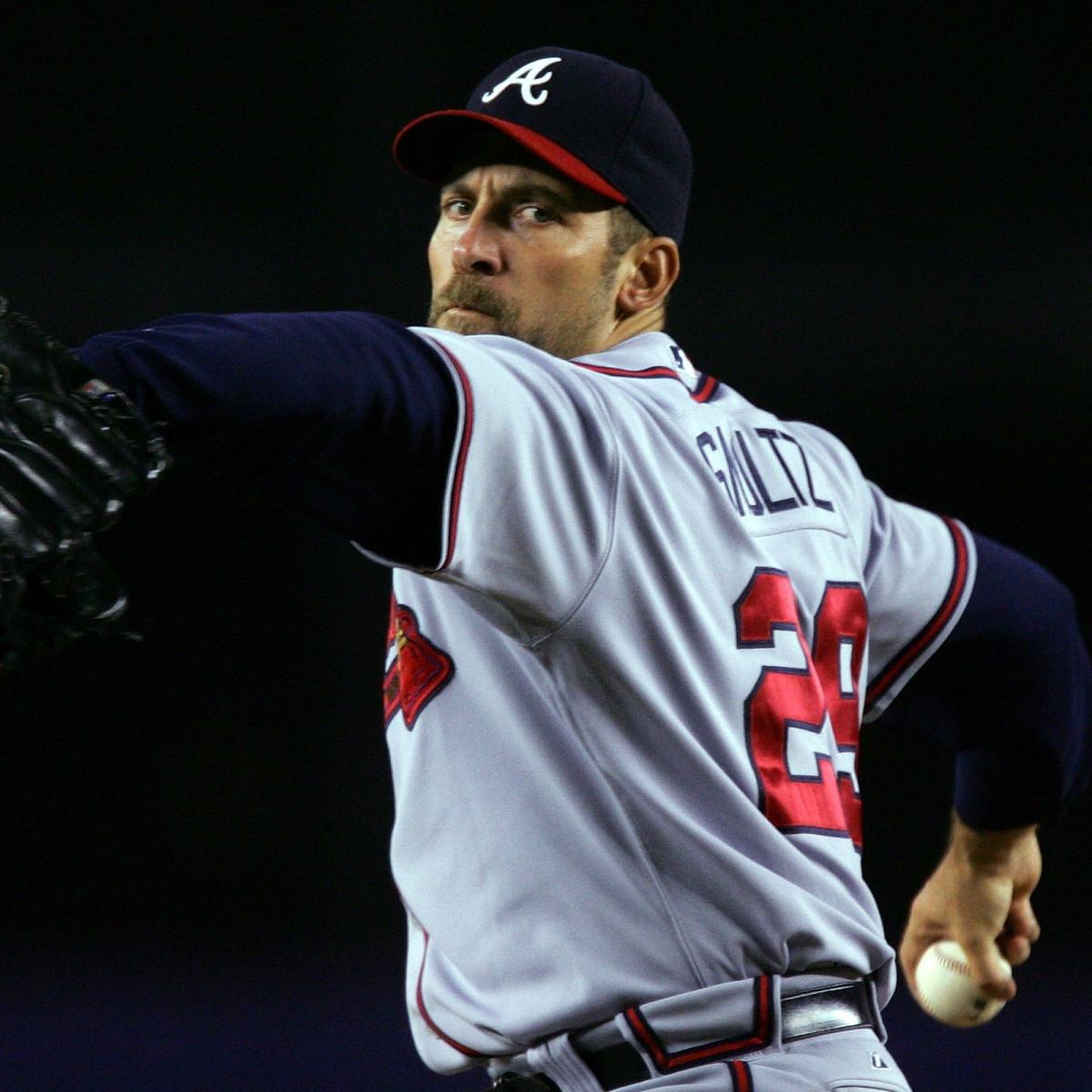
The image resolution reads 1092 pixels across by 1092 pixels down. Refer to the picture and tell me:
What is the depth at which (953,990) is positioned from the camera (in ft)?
6.90

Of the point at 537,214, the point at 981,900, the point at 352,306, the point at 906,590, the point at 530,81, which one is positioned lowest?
the point at 352,306

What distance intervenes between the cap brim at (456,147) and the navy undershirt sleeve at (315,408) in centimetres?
62

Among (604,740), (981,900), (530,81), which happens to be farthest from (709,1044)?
(530,81)

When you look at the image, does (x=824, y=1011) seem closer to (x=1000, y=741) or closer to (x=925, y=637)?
(x=925, y=637)

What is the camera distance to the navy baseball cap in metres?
1.83

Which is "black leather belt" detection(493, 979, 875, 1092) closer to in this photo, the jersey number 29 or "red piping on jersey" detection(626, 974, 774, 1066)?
"red piping on jersey" detection(626, 974, 774, 1066)

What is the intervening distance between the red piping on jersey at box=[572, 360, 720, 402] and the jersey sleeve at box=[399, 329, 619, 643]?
0.12 meters

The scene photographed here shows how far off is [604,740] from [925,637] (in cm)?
66

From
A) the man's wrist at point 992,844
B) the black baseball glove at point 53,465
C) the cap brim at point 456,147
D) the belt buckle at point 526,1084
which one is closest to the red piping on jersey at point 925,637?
the man's wrist at point 992,844

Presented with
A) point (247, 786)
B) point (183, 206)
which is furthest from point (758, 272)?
point (247, 786)

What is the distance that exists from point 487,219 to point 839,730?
26.9 inches

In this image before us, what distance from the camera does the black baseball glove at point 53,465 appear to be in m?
1.03

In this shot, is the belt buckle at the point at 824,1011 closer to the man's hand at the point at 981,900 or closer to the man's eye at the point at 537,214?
the man's hand at the point at 981,900

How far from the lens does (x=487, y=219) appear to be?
1.86 metres
